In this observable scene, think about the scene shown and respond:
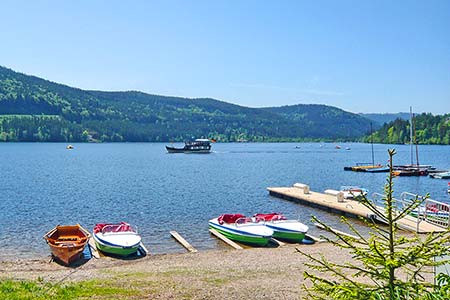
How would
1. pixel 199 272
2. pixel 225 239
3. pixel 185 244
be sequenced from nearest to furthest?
pixel 199 272 → pixel 185 244 → pixel 225 239

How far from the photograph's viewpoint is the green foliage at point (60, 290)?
13766 mm

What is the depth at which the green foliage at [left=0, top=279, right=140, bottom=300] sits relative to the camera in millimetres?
13766

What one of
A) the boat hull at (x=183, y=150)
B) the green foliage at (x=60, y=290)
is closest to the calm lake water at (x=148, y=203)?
the green foliage at (x=60, y=290)

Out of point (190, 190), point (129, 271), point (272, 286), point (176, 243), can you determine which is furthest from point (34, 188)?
point (272, 286)

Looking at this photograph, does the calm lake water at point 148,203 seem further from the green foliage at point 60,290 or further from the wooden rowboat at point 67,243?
the green foliage at point 60,290

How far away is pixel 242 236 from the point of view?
25516mm

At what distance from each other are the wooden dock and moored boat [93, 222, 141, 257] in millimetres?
12271

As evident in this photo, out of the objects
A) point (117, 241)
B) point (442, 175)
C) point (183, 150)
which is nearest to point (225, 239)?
point (117, 241)

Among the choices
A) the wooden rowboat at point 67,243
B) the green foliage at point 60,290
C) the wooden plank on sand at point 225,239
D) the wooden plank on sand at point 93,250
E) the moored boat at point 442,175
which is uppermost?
the green foliage at point 60,290

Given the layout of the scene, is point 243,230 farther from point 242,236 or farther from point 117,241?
point 117,241

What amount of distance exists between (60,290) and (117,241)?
894 centimetres

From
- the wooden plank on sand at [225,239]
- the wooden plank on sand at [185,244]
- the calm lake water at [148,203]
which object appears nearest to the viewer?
the wooden plank on sand at [185,244]

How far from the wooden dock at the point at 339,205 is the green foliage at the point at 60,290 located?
1516 centimetres

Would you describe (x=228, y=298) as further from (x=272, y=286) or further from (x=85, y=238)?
(x=85, y=238)
